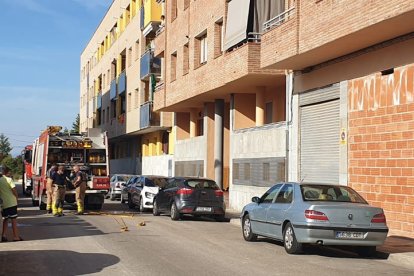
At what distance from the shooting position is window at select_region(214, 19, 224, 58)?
27.8m

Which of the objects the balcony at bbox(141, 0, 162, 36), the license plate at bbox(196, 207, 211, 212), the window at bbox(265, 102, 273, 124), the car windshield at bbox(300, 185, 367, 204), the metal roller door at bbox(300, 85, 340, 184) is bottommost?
the license plate at bbox(196, 207, 211, 212)

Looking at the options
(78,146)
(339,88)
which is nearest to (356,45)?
(339,88)

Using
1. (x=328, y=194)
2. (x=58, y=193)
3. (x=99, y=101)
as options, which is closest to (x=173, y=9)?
(x=58, y=193)

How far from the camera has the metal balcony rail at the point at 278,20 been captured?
21.0 metres

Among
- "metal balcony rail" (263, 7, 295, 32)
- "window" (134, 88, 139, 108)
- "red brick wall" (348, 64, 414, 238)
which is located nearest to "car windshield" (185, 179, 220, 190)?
"red brick wall" (348, 64, 414, 238)

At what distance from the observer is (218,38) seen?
92.3 feet

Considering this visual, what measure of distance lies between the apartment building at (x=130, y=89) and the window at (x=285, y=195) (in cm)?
2584

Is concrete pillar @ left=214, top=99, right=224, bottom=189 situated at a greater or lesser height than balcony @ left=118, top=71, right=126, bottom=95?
lesser

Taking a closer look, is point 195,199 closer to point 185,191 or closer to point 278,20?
point 185,191

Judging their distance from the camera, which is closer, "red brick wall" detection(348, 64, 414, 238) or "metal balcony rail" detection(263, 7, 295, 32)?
"red brick wall" detection(348, 64, 414, 238)

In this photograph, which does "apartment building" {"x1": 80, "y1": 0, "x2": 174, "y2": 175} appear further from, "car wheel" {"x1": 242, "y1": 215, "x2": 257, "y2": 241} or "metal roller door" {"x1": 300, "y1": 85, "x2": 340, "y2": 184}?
"car wheel" {"x1": 242, "y1": 215, "x2": 257, "y2": 241}

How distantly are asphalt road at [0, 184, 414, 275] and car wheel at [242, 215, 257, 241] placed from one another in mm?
222

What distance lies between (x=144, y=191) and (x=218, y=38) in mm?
7447

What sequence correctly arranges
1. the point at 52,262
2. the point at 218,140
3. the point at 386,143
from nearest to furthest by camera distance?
the point at 52,262 → the point at 386,143 → the point at 218,140
